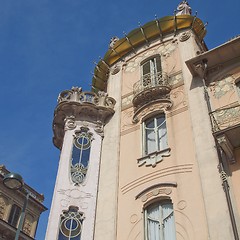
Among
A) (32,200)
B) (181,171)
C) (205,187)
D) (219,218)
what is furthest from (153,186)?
(32,200)

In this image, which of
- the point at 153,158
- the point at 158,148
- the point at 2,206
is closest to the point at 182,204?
the point at 153,158

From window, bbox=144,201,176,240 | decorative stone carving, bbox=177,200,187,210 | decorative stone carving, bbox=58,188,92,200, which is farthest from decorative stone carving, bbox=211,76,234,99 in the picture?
decorative stone carving, bbox=58,188,92,200

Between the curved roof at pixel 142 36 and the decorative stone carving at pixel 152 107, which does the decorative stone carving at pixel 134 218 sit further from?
the curved roof at pixel 142 36

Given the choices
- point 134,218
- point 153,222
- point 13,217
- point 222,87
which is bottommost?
point 153,222

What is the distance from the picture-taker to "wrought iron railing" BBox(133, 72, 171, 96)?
18562 millimetres

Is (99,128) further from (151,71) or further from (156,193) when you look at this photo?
(156,193)

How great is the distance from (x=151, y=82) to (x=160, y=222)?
300 inches

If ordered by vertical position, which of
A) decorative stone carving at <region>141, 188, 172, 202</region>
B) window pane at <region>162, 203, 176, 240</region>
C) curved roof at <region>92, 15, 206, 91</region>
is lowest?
window pane at <region>162, 203, 176, 240</region>

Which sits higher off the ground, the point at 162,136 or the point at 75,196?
the point at 162,136

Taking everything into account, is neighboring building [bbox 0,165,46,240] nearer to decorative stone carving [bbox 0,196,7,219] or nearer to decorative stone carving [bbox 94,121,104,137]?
decorative stone carving [bbox 0,196,7,219]

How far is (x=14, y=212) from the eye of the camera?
31328mm

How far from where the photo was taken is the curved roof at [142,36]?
21344 mm

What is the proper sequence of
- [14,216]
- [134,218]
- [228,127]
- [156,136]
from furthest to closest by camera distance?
1. [14,216]
2. [156,136]
3. [134,218]
4. [228,127]

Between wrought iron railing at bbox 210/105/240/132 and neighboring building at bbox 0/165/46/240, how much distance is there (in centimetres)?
1974
